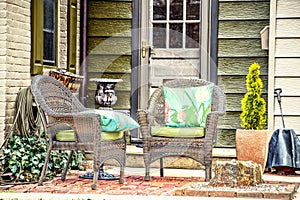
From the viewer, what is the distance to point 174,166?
6672mm

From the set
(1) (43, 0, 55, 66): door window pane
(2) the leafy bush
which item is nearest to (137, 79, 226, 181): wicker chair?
(2) the leafy bush

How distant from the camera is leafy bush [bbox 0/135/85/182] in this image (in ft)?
18.2

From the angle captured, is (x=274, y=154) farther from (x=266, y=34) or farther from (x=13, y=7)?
(x=13, y=7)

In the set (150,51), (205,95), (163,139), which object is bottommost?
(163,139)

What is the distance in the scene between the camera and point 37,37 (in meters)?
6.23

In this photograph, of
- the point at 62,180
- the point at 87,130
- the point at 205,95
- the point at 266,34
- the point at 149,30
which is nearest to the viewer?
the point at 87,130

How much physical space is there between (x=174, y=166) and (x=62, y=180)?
1378 mm

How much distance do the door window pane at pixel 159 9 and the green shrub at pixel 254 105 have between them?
1.58 m

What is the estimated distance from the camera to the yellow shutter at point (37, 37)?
20.2 feet

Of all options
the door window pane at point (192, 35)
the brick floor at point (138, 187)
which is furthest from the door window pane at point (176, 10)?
the brick floor at point (138, 187)

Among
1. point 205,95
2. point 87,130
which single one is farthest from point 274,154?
point 87,130

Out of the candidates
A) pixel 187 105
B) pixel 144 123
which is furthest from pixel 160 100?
pixel 144 123

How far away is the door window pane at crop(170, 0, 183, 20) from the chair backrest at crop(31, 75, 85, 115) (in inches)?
77.4

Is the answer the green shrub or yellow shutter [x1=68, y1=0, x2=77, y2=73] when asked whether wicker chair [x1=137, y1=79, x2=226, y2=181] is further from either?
yellow shutter [x1=68, y1=0, x2=77, y2=73]
